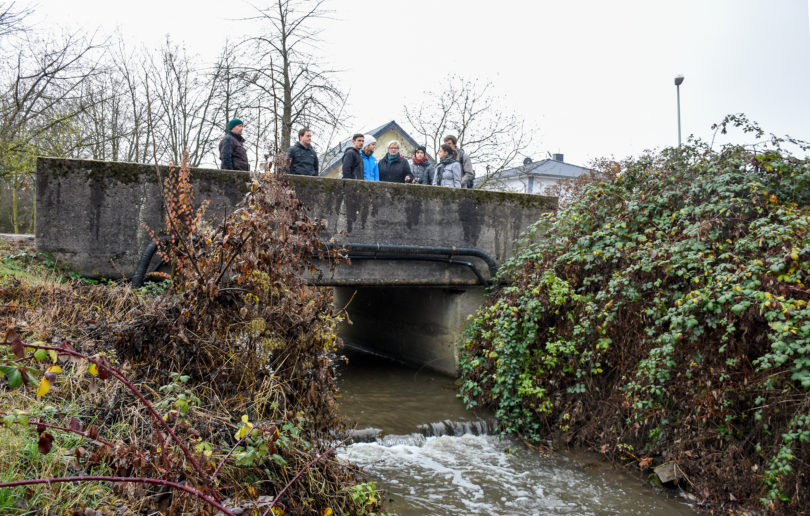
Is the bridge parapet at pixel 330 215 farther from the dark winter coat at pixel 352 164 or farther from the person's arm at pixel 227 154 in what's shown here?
the dark winter coat at pixel 352 164

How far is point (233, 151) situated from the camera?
27.0 feet

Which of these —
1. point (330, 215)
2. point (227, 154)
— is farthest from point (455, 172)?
point (227, 154)

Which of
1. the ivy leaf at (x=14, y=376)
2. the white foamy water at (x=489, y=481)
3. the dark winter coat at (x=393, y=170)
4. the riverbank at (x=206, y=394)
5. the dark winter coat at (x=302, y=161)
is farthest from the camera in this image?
the dark winter coat at (x=393, y=170)

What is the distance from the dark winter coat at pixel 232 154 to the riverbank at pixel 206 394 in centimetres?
331

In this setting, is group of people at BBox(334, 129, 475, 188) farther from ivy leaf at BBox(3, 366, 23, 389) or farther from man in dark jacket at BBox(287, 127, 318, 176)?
ivy leaf at BBox(3, 366, 23, 389)

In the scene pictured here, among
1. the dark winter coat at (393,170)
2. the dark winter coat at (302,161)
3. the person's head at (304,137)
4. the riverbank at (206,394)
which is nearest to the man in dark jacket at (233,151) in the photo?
the dark winter coat at (302,161)

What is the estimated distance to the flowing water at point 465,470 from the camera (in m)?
Answer: 5.41

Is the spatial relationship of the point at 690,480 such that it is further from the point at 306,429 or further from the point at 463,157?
the point at 463,157

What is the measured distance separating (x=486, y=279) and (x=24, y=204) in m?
24.6

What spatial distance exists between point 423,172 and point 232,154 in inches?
153

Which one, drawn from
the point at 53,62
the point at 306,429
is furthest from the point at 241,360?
the point at 53,62

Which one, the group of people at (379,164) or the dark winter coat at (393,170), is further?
→ the dark winter coat at (393,170)

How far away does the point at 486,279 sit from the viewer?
922cm

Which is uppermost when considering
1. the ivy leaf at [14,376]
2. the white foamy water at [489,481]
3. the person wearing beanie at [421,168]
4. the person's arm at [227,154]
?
the person wearing beanie at [421,168]
